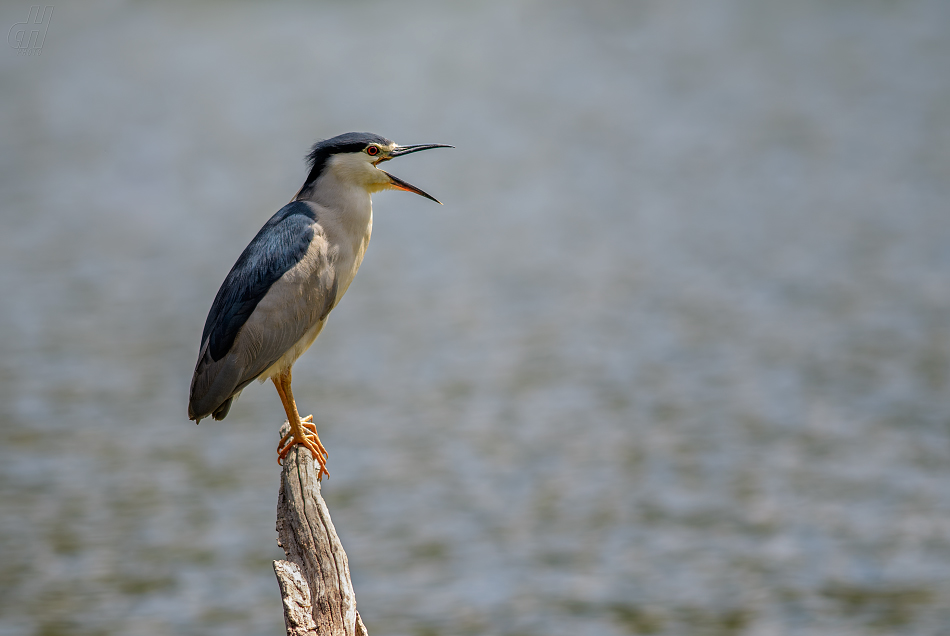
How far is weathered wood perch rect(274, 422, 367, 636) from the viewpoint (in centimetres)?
519

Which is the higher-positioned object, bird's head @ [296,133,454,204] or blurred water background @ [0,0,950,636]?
blurred water background @ [0,0,950,636]

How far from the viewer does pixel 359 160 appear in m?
5.70

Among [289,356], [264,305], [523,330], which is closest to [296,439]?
[289,356]

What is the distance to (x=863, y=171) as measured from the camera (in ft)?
82.6

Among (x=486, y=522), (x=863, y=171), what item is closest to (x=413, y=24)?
(x=863, y=171)

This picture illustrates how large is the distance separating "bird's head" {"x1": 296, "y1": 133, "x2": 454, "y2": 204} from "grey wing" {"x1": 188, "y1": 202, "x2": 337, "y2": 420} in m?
0.26

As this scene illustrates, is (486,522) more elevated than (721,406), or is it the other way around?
(721,406)

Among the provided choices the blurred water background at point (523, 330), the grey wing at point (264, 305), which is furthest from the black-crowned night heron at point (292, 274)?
the blurred water background at point (523, 330)

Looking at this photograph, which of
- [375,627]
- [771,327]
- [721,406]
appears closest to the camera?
[375,627]

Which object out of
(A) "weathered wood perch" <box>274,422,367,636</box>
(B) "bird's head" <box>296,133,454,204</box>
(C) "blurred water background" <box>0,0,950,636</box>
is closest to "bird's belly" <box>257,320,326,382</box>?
(A) "weathered wood perch" <box>274,422,367,636</box>

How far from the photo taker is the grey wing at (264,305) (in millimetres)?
5664

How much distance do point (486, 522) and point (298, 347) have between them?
7353 millimetres

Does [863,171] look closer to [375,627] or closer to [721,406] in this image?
[721,406]

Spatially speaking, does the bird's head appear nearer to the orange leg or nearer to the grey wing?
the grey wing
